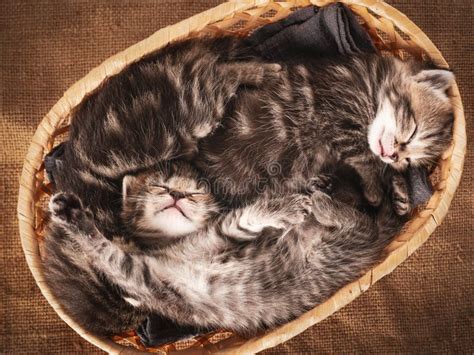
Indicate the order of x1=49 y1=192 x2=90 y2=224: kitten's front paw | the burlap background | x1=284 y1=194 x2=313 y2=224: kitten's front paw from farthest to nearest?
1. the burlap background
2. x1=284 y1=194 x2=313 y2=224: kitten's front paw
3. x1=49 y1=192 x2=90 y2=224: kitten's front paw

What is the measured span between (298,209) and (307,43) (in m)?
0.57

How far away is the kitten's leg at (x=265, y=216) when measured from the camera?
160cm

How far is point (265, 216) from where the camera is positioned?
5.27ft

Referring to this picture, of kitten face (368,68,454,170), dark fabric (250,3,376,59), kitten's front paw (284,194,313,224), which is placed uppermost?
dark fabric (250,3,376,59)

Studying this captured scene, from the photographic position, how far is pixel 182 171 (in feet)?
5.24

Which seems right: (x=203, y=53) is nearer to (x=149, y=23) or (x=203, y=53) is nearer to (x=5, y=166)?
(x=149, y=23)

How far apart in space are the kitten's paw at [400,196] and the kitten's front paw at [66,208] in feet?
3.11

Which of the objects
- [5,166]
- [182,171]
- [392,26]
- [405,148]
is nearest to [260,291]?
[182,171]

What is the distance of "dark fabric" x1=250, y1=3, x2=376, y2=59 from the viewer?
167cm

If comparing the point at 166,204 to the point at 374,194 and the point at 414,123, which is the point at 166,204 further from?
the point at 414,123

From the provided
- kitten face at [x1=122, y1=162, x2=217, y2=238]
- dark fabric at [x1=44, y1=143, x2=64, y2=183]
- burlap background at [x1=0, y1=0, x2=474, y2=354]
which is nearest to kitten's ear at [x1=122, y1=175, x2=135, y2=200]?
kitten face at [x1=122, y1=162, x2=217, y2=238]

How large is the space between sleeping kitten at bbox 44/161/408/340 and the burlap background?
0.47m

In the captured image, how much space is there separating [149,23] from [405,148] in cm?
108

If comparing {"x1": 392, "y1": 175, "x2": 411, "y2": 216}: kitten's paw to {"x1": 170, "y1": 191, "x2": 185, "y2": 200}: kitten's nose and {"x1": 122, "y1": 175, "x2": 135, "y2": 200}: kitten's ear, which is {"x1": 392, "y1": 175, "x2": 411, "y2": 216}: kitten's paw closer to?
{"x1": 170, "y1": 191, "x2": 185, "y2": 200}: kitten's nose
